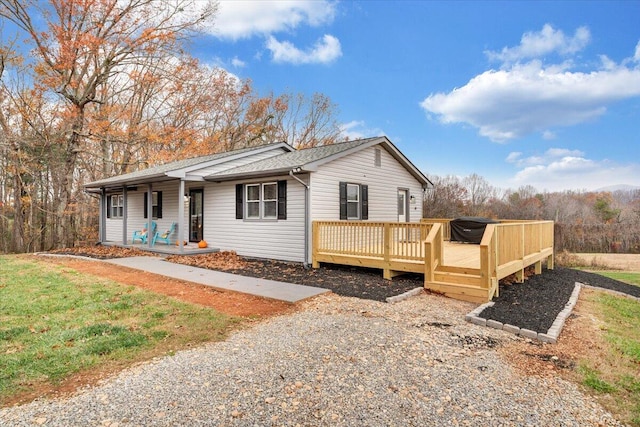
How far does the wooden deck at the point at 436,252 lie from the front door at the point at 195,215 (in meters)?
5.61

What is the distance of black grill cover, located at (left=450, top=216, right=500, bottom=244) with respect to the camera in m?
11.4

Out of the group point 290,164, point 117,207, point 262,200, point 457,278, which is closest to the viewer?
point 457,278

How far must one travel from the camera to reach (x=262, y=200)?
10.6m

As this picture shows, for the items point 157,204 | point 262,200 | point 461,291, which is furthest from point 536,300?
point 157,204

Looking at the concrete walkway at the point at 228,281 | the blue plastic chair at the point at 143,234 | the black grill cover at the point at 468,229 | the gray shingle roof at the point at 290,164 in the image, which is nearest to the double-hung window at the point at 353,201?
the gray shingle roof at the point at 290,164

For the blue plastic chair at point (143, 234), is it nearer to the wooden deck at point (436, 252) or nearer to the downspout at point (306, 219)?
the downspout at point (306, 219)

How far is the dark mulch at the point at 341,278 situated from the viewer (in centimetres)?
655

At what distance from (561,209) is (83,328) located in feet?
135

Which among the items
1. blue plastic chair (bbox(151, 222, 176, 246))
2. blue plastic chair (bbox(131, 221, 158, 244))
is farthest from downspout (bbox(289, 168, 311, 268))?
blue plastic chair (bbox(131, 221, 158, 244))

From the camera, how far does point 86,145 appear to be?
1950 cm

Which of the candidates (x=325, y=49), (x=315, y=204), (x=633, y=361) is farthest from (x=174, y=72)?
(x=633, y=361)

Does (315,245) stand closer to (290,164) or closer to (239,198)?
(290,164)

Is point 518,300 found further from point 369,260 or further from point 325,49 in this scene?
point 325,49

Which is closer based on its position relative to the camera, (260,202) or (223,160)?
(260,202)
